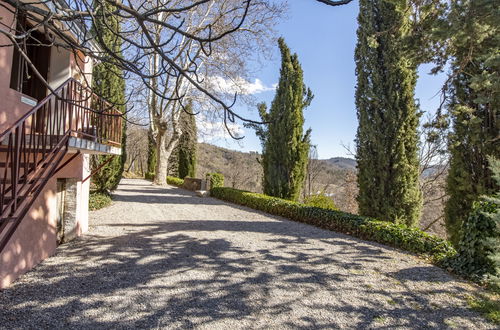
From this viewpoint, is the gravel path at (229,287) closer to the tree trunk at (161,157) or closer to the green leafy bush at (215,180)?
the green leafy bush at (215,180)

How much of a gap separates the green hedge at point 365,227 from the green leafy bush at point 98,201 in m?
5.18

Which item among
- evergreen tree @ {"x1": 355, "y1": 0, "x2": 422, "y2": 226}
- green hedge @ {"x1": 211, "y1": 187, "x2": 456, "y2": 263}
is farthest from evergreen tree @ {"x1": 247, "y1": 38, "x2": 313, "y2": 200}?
evergreen tree @ {"x1": 355, "y1": 0, "x2": 422, "y2": 226}

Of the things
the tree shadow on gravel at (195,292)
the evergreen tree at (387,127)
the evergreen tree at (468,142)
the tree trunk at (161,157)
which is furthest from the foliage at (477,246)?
the tree trunk at (161,157)

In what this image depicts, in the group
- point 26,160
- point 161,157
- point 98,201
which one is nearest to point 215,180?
point 161,157

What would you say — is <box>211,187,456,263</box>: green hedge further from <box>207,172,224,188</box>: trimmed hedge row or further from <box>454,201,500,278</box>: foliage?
<box>207,172,224,188</box>: trimmed hedge row

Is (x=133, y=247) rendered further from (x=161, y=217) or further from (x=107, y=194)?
(x=107, y=194)

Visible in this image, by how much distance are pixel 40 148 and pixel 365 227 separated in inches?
252

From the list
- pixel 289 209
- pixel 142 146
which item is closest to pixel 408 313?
pixel 289 209

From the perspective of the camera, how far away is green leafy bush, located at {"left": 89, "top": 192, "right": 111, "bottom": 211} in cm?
846

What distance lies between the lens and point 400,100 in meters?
7.88

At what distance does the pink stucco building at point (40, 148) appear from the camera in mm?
2617

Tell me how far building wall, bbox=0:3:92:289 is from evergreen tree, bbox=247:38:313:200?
7.25 meters

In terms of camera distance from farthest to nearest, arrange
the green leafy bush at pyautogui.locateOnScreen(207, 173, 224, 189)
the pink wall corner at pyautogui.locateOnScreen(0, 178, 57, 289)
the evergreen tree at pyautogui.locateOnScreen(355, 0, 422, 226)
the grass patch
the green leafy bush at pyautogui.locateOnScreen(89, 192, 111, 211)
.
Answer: the green leafy bush at pyautogui.locateOnScreen(207, 173, 224, 189) < the green leafy bush at pyautogui.locateOnScreen(89, 192, 111, 211) < the evergreen tree at pyautogui.locateOnScreen(355, 0, 422, 226) < the pink wall corner at pyautogui.locateOnScreen(0, 178, 57, 289) < the grass patch

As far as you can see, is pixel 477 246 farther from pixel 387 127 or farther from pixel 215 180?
pixel 215 180
